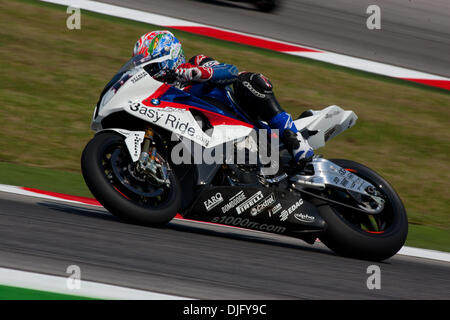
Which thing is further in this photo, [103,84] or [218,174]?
[103,84]

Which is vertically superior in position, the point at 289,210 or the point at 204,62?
the point at 204,62

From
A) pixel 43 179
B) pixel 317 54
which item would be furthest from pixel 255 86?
pixel 317 54

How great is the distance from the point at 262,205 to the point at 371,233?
851 mm

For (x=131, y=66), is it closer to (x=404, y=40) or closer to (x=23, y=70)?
(x=23, y=70)

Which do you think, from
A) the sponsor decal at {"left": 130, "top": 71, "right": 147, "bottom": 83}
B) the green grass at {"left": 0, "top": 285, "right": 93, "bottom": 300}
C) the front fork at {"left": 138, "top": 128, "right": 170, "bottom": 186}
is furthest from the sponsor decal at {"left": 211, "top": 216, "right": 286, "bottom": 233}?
the green grass at {"left": 0, "top": 285, "right": 93, "bottom": 300}

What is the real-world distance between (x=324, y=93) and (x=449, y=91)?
237 cm

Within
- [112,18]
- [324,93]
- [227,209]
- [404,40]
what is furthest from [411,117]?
[227,209]

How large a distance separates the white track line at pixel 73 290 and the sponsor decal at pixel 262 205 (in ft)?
5.63

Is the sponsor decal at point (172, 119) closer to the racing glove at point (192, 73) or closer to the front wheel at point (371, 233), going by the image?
the racing glove at point (192, 73)

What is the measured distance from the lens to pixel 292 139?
5602 millimetres

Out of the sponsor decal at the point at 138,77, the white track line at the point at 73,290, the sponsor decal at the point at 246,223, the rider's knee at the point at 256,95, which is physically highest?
the sponsor decal at the point at 138,77

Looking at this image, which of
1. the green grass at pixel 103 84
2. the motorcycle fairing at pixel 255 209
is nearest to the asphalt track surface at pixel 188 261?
the motorcycle fairing at pixel 255 209

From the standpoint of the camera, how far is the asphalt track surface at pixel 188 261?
4164mm

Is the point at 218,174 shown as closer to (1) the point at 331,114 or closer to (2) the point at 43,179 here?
(1) the point at 331,114
